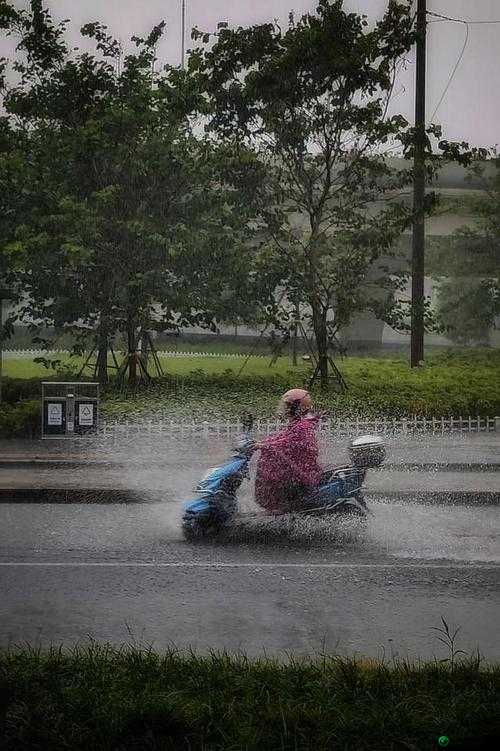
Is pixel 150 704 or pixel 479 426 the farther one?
→ pixel 479 426

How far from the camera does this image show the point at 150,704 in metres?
2.44

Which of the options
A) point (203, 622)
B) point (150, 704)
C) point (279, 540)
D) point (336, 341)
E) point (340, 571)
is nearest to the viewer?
point (150, 704)

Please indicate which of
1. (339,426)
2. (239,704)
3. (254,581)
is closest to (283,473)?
(339,426)

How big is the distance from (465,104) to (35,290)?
248cm

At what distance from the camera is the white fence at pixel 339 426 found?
4938 mm

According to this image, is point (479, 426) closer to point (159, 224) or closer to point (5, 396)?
point (159, 224)

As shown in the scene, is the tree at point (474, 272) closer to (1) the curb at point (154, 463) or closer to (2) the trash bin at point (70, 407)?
(1) the curb at point (154, 463)

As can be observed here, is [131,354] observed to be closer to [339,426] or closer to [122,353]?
[122,353]

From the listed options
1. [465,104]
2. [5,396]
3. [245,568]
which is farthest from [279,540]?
[465,104]

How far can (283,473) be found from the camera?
4.54 m

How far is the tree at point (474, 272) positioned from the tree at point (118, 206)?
1134mm

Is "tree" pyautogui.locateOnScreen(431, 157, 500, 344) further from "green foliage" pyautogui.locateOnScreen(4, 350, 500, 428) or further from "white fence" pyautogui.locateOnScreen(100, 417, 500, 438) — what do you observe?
"white fence" pyautogui.locateOnScreen(100, 417, 500, 438)

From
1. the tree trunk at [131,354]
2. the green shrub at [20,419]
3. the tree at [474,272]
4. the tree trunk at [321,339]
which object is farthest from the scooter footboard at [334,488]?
the green shrub at [20,419]

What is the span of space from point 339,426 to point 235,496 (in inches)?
31.4
